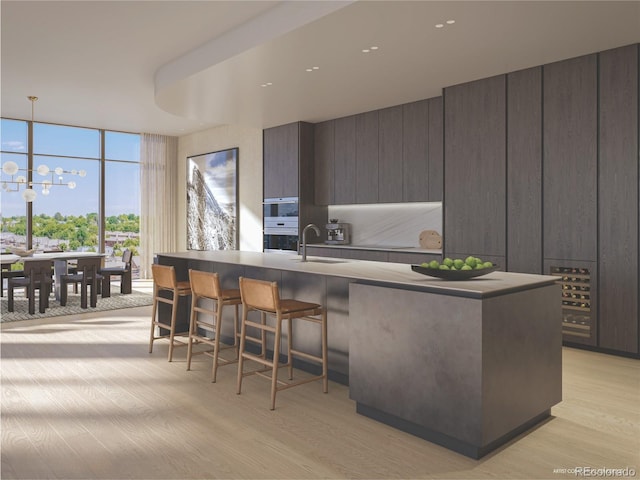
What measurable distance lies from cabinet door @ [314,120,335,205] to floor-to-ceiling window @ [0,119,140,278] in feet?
13.2

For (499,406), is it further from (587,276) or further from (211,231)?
(211,231)

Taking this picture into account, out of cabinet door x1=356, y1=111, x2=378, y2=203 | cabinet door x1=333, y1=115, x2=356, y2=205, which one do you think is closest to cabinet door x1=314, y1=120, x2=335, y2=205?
cabinet door x1=333, y1=115, x2=356, y2=205

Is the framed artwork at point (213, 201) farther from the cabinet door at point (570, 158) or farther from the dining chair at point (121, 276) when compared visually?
the cabinet door at point (570, 158)

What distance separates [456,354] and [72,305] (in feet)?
21.0

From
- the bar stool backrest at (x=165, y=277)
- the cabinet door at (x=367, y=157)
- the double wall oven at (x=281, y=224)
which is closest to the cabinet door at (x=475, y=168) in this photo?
the cabinet door at (x=367, y=157)

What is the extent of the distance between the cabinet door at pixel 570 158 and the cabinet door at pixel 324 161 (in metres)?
A: 3.38

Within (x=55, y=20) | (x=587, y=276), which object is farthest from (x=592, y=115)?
(x=55, y=20)

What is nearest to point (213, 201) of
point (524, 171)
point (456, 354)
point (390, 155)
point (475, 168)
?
point (390, 155)

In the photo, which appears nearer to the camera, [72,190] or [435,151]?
[435,151]

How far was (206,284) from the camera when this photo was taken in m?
3.95

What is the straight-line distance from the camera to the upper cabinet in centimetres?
620

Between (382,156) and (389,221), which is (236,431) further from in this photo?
(389,221)

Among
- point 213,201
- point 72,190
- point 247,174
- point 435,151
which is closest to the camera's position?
point 435,151

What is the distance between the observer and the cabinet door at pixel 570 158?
4.58 m
